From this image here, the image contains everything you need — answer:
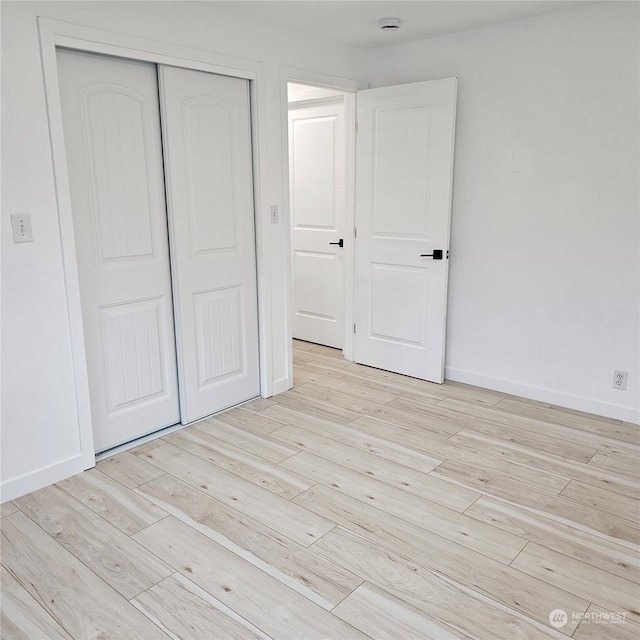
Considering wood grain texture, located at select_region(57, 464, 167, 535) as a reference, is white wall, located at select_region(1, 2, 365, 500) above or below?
above

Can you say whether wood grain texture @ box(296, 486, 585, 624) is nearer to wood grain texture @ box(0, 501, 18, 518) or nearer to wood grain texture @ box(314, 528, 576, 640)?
wood grain texture @ box(314, 528, 576, 640)

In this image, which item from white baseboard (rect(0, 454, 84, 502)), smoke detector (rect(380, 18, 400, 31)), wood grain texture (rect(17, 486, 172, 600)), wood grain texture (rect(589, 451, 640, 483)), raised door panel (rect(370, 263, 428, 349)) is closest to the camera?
wood grain texture (rect(17, 486, 172, 600))

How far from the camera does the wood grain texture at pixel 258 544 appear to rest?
6.75 feet

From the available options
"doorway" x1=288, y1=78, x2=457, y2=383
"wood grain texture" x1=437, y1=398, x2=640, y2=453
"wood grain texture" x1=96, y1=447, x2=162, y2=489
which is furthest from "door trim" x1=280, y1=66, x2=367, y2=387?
"wood grain texture" x1=96, y1=447, x2=162, y2=489

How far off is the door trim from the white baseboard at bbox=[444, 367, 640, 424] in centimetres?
95

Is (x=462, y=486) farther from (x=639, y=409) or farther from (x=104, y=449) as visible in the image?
(x=104, y=449)

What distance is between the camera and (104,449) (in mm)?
3039

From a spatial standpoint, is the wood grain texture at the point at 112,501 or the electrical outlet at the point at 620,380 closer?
the wood grain texture at the point at 112,501

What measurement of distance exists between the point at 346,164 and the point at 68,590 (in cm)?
336

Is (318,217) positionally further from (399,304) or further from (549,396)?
(549,396)

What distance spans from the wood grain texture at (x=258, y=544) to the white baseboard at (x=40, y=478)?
0.39 meters

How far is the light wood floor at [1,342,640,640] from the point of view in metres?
1.91

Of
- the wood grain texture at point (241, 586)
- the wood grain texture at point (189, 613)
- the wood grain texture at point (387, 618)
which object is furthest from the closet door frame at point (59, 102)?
the wood grain texture at point (387, 618)

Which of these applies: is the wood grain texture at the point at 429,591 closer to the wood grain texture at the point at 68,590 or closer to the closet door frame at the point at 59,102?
the wood grain texture at the point at 68,590
